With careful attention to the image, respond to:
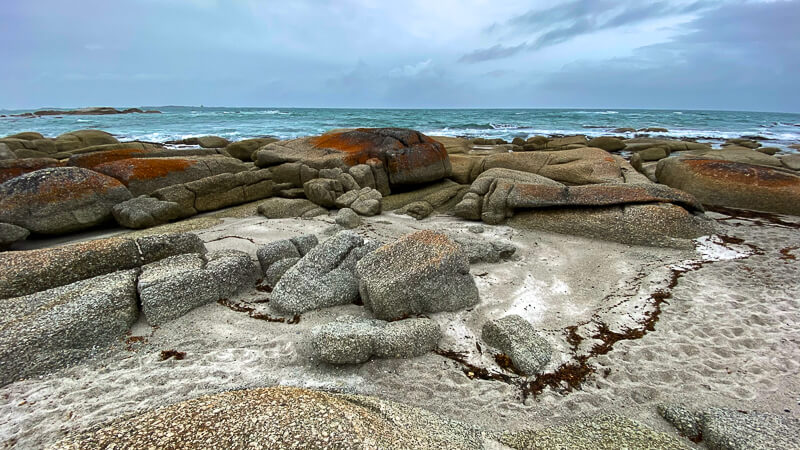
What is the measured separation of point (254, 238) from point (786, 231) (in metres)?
8.80

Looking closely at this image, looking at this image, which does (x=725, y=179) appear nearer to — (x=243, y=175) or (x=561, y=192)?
(x=561, y=192)

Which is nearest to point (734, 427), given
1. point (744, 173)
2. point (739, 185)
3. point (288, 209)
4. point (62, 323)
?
point (62, 323)

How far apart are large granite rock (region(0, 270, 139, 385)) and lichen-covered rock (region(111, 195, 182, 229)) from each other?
10.6 ft

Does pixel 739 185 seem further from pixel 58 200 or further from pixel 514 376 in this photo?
pixel 58 200

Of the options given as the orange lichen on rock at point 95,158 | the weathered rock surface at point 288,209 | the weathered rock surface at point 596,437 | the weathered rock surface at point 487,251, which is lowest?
the weathered rock surface at point 596,437

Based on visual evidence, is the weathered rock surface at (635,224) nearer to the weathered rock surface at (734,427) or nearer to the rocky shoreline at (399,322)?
the rocky shoreline at (399,322)

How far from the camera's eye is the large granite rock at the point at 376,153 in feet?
29.1

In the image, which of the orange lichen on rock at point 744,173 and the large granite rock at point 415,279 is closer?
the large granite rock at point 415,279

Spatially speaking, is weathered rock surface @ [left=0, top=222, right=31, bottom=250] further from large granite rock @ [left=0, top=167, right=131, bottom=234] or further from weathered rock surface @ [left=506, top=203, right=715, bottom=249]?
weathered rock surface @ [left=506, top=203, right=715, bottom=249]

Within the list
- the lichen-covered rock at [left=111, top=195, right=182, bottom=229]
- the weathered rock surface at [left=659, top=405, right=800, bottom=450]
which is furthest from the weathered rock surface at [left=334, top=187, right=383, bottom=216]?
the weathered rock surface at [left=659, top=405, right=800, bottom=450]

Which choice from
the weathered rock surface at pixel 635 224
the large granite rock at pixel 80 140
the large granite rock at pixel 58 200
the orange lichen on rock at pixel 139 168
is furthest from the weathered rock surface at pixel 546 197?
the large granite rock at pixel 80 140

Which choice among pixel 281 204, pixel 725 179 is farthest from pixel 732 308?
pixel 281 204

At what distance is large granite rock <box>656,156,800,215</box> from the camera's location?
713cm

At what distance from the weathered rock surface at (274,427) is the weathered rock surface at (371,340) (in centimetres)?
59
